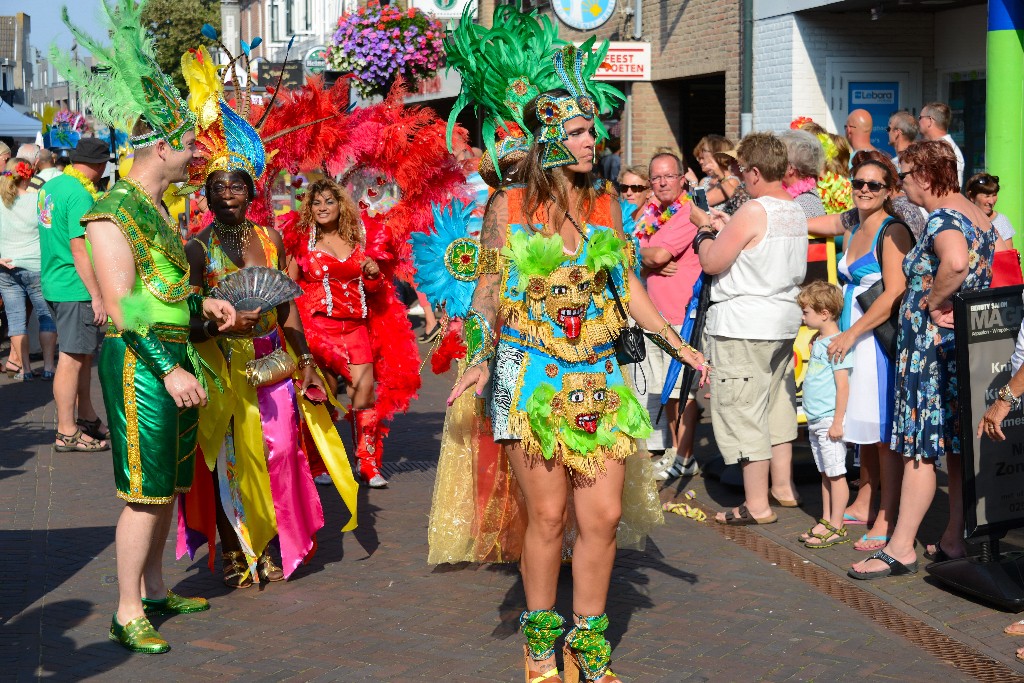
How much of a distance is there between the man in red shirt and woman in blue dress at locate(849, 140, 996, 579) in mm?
1947

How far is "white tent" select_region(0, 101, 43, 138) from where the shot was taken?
23.0 m

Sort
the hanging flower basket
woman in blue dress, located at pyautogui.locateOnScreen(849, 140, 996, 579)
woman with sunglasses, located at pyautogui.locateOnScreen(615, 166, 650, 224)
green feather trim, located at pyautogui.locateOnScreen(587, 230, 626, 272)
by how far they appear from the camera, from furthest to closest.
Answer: the hanging flower basket < woman with sunglasses, located at pyautogui.locateOnScreen(615, 166, 650, 224) < woman in blue dress, located at pyautogui.locateOnScreen(849, 140, 996, 579) < green feather trim, located at pyautogui.locateOnScreen(587, 230, 626, 272)

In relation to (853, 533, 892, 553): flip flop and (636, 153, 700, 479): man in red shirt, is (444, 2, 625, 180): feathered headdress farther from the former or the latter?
(853, 533, 892, 553): flip flop

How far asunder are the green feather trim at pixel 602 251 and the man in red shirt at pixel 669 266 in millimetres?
3123

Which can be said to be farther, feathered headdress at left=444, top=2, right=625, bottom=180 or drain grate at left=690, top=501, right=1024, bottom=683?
drain grate at left=690, top=501, right=1024, bottom=683

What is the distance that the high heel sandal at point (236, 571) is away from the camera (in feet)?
19.2

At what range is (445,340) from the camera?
662cm

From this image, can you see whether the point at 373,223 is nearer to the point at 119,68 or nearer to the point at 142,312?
the point at 119,68

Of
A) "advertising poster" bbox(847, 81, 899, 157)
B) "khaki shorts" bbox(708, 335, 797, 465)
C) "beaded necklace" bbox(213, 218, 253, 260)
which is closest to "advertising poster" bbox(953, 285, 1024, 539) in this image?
"khaki shorts" bbox(708, 335, 797, 465)

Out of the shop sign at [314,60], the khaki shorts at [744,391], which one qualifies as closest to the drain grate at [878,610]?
the khaki shorts at [744,391]

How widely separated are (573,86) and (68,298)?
6095 mm

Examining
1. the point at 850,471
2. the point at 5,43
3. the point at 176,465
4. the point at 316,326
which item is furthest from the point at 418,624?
the point at 5,43

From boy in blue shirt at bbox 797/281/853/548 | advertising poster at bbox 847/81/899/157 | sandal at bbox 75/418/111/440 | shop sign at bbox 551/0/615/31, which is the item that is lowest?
sandal at bbox 75/418/111/440

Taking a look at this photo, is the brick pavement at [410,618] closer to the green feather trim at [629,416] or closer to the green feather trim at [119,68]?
the green feather trim at [629,416]
